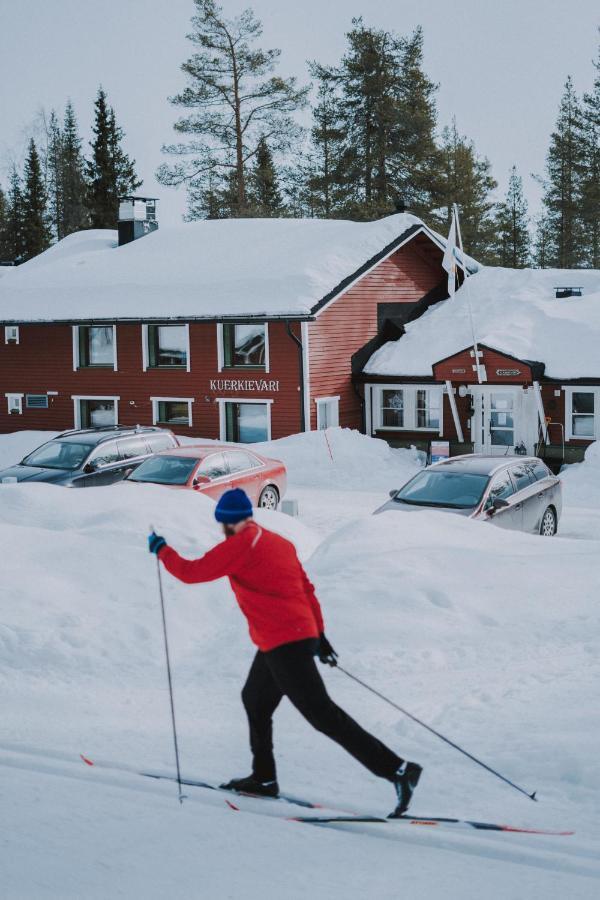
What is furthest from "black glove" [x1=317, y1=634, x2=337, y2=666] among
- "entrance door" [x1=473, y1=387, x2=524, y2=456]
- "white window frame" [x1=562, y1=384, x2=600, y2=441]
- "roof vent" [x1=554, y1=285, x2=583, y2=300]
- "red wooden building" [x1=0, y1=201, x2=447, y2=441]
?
"roof vent" [x1=554, y1=285, x2=583, y2=300]

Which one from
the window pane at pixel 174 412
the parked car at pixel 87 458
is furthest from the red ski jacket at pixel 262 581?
the window pane at pixel 174 412

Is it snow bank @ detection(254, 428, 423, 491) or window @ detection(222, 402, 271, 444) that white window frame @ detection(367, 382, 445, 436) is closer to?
snow bank @ detection(254, 428, 423, 491)

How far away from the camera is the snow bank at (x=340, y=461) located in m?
23.9

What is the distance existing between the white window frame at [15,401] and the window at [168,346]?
215 inches

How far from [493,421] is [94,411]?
→ 42.3 feet

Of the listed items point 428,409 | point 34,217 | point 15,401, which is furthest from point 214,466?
point 34,217

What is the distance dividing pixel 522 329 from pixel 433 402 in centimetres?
316

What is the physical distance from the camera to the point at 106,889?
4461 mm

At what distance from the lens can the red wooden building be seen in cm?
2833

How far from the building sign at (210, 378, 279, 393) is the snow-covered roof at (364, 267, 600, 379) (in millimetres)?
3031

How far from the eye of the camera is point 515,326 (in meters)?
28.0

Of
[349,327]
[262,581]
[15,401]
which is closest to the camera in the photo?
[262,581]

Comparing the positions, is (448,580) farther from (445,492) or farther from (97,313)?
(97,313)

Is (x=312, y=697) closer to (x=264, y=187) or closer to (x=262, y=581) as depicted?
(x=262, y=581)
